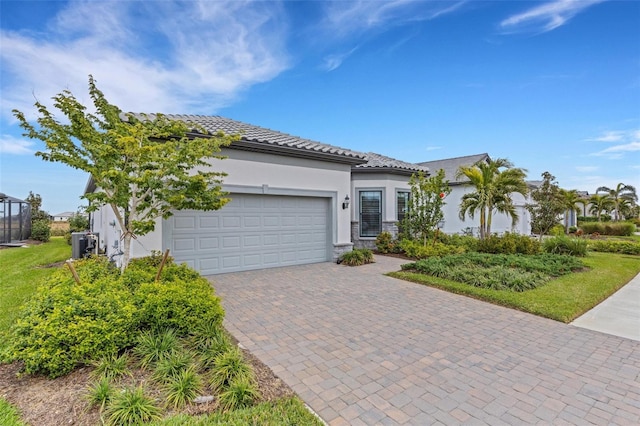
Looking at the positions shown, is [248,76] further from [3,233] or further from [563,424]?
[3,233]

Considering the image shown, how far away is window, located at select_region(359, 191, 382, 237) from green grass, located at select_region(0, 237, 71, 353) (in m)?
11.3

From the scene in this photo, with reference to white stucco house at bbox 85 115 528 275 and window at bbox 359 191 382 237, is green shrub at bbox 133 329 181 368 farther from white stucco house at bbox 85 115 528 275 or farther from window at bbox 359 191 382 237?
window at bbox 359 191 382 237

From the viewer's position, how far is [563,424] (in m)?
2.67

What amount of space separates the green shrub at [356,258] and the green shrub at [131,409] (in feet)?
26.9

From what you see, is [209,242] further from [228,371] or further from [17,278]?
[228,371]

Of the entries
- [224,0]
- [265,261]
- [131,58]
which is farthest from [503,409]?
[131,58]

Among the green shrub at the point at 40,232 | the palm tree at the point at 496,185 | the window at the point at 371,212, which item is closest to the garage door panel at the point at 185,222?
the window at the point at 371,212

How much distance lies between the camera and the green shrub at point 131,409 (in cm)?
254

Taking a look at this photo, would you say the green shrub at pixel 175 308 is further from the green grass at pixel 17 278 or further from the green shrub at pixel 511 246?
the green shrub at pixel 511 246

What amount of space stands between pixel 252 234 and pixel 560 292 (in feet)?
26.5

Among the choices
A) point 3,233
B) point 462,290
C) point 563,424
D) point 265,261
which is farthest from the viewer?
point 3,233

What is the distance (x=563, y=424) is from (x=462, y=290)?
460cm

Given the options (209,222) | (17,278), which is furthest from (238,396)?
(17,278)

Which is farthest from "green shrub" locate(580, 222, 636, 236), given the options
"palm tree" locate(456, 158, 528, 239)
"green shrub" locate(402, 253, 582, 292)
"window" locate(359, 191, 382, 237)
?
"window" locate(359, 191, 382, 237)
